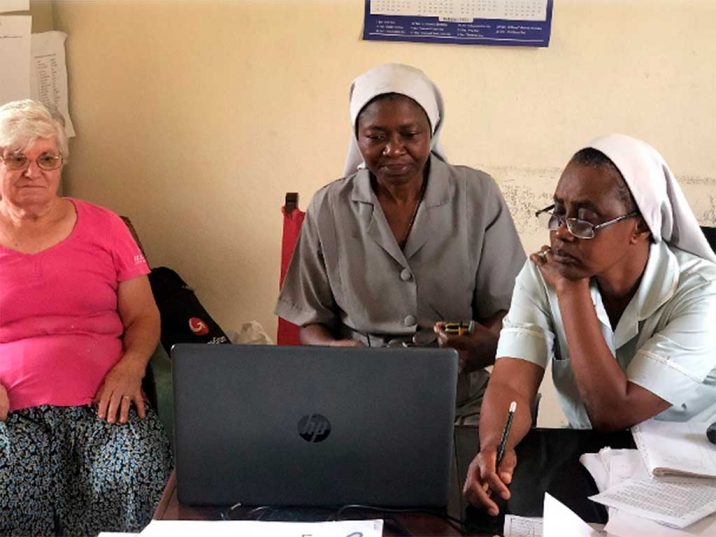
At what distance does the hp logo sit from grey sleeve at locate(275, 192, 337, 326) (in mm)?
908

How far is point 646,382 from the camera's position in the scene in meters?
1.46

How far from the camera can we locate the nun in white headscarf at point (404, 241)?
194 cm

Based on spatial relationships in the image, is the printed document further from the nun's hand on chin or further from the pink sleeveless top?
the pink sleeveless top

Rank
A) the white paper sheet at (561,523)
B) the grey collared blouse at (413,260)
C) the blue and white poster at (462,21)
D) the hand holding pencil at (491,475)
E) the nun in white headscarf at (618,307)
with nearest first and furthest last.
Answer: the white paper sheet at (561,523) → the hand holding pencil at (491,475) → the nun in white headscarf at (618,307) → the grey collared blouse at (413,260) → the blue and white poster at (462,21)

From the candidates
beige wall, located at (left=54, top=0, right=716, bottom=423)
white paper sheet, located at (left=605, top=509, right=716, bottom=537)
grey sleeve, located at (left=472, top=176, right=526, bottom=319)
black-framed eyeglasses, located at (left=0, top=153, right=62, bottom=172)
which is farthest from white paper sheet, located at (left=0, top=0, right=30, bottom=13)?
white paper sheet, located at (left=605, top=509, right=716, bottom=537)

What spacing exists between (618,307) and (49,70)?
6.64ft

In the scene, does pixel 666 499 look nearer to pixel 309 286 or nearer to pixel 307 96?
pixel 309 286

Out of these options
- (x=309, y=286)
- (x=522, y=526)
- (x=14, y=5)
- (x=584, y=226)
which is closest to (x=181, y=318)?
(x=309, y=286)

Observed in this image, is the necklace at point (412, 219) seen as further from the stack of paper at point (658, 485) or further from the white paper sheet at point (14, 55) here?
the white paper sheet at point (14, 55)

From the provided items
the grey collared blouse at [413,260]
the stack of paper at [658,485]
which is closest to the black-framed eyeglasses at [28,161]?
the grey collared blouse at [413,260]

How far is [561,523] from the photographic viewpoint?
3.50ft

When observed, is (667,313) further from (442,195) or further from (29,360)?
(29,360)

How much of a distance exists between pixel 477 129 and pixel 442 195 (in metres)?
0.84

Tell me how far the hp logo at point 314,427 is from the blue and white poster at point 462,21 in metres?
1.85
